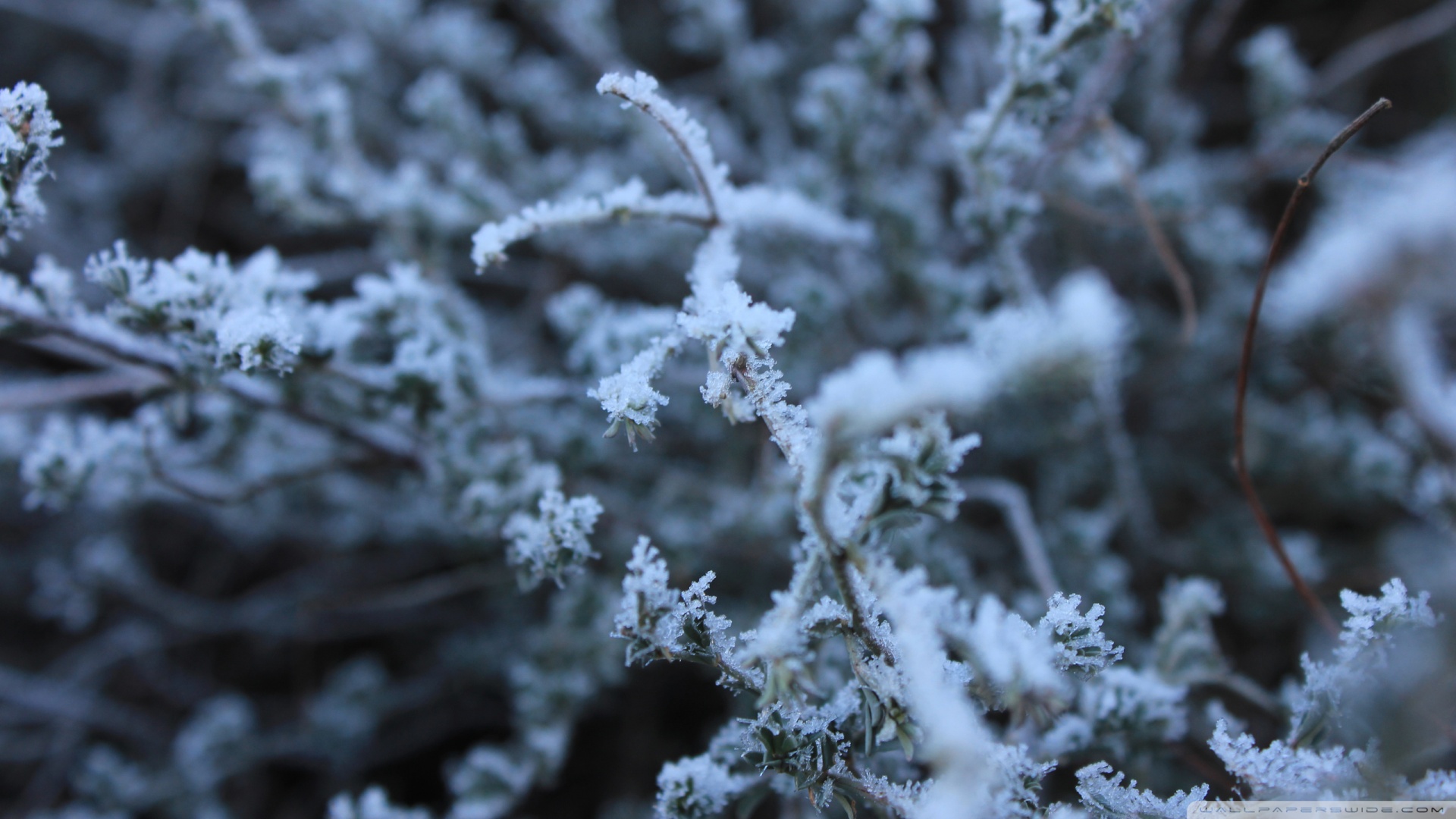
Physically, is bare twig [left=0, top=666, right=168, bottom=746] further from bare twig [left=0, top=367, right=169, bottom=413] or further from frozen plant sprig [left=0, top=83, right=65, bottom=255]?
frozen plant sprig [left=0, top=83, right=65, bottom=255]

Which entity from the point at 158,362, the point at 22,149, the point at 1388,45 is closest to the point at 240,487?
the point at 158,362

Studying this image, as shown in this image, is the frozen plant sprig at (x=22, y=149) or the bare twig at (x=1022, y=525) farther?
the bare twig at (x=1022, y=525)

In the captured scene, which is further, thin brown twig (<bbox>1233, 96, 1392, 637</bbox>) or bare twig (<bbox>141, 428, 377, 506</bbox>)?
bare twig (<bbox>141, 428, 377, 506</bbox>)

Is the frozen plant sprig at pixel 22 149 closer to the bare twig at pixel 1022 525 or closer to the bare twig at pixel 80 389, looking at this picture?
the bare twig at pixel 80 389

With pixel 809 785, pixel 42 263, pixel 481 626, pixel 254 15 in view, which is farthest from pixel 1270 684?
pixel 254 15

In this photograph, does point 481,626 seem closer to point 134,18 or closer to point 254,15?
point 254,15

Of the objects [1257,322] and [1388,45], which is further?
[1388,45]

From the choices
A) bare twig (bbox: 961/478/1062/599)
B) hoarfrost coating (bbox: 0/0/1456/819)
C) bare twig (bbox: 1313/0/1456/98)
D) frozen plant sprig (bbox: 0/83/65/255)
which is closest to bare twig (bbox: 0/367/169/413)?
hoarfrost coating (bbox: 0/0/1456/819)

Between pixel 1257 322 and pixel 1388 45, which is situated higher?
pixel 1388 45

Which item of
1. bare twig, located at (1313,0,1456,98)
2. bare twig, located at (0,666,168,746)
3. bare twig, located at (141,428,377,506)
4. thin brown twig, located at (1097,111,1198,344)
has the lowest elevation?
bare twig, located at (0,666,168,746)

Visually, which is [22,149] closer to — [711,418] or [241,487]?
[241,487]

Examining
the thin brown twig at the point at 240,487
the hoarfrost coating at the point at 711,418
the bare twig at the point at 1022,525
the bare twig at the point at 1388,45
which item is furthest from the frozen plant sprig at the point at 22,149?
the bare twig at the point at 1388,45

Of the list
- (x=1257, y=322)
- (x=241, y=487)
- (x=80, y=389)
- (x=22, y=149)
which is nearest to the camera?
(x=22, y=149)
